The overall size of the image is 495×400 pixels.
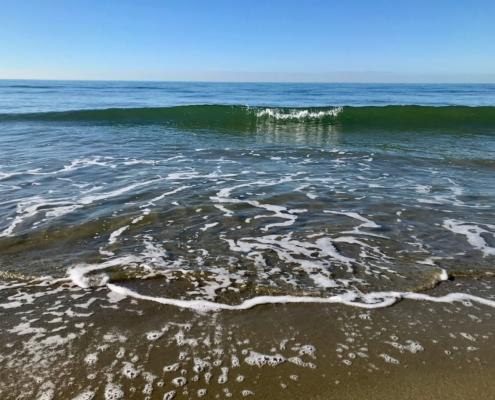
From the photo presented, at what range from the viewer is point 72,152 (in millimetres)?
12328

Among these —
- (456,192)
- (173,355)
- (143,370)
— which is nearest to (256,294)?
(173,355)

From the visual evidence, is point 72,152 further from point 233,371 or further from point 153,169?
point 233,371

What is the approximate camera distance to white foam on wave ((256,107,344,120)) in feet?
76.8

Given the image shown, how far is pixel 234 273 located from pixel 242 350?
4.64ft

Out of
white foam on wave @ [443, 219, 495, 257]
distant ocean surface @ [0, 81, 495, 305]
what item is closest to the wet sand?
distant ocean surface @ [0, 81, 495, 305]

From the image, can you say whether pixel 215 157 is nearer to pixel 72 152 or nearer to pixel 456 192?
pixel 72 152

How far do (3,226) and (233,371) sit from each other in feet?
14.9

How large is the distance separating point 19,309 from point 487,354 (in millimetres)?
3963

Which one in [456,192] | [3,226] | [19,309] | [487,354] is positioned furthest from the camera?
[456,192]

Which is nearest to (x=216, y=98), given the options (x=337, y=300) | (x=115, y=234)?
(x=115, y=234)

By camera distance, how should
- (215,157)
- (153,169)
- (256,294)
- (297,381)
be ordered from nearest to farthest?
(297,381)
(256,294)
(153,169)
(215,157)

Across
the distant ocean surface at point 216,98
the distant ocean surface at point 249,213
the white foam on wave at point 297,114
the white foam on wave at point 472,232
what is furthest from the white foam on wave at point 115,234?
the distant ocean surface at point 216,98

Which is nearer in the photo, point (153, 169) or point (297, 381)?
point (297, 381)

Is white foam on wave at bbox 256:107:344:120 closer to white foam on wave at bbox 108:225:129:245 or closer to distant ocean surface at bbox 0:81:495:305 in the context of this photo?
distant ocean surface at bbox 0:81:495:305
